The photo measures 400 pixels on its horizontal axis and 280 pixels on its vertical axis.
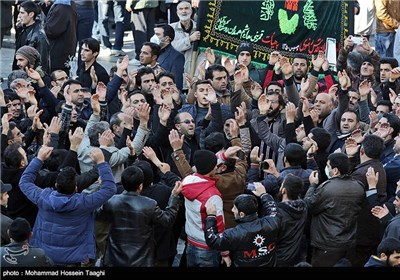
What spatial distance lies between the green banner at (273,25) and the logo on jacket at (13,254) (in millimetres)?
A: 6782

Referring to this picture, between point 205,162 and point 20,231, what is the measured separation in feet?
5.79

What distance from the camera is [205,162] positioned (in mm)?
9000

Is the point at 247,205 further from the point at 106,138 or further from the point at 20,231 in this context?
the point at 106,138

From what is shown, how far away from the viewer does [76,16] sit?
15.3m

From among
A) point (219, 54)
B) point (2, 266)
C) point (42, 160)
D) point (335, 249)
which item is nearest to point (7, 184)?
point (42, 160)

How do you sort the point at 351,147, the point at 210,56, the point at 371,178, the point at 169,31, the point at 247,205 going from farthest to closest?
1. the point at 169,31
2. the point at 210,56
3. the point at 351,147
4. the point at 371,178
5. the point at 247,205

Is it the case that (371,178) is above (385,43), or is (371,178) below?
above

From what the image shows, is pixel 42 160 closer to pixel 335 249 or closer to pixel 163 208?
pixel 163 208

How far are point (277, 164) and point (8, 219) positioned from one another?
3105 millimetres

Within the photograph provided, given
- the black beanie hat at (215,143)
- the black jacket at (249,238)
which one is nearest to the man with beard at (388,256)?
the black jacket at (249,238)

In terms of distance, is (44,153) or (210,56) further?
(210,56)

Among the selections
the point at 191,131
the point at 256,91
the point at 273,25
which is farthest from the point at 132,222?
the point at 273,25

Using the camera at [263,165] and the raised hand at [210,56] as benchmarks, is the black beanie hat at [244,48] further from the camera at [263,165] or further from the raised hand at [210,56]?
the camera at [263,165]

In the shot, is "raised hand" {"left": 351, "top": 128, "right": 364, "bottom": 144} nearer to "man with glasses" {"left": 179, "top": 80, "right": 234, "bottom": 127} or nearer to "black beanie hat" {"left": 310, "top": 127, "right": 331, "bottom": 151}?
"black beanie hat" {"left": 310, "top": 127, "right": 331, "bottom": 151}
